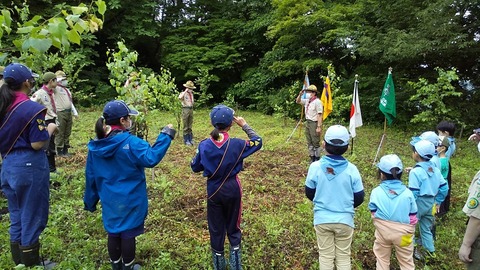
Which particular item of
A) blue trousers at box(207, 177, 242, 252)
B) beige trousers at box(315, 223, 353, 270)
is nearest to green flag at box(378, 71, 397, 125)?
beige trousers at box(315, 223, 353, 270)

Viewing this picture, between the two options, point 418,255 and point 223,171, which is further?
point 418,255

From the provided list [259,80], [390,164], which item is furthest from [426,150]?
[259,80]

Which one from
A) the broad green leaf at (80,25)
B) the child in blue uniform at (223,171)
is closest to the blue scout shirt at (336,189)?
the child in blue uniform at (223,171)

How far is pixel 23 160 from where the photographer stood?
2945mm

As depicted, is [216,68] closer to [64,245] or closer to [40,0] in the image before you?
[40,0]

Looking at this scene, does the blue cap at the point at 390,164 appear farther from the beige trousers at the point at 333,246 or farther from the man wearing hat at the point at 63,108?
the man wearing hat at the point at 63,108

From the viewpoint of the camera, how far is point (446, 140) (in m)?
4.74

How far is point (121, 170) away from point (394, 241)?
2.56 meters

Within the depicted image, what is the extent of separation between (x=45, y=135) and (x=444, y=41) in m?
10.9

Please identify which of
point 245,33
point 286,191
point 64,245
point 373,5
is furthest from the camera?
point 245,33

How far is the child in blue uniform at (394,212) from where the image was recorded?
123 inches

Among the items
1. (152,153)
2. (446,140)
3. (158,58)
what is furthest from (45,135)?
(158,58)

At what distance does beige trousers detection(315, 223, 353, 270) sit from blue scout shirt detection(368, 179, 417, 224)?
427mm

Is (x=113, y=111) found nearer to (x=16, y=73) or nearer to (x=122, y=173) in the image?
(x=122, y=173)
